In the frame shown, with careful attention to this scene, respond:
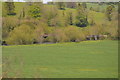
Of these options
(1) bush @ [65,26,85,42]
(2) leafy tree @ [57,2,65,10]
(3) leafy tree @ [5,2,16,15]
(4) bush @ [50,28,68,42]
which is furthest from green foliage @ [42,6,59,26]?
(3) leafy tree @ [5,2,16,15]

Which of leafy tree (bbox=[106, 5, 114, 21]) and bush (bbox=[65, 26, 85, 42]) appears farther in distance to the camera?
leafy tree (bbox=[106, 5, 114, 21])

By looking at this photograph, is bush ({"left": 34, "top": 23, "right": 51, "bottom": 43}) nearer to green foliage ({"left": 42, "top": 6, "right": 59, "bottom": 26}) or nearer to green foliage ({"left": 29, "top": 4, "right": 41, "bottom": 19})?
green foliage ({"left": 42, "top": 6, "right": 59, "bottom": 26})

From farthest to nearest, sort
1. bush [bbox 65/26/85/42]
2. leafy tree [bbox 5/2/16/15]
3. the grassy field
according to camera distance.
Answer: bush [bbox 65/26/85/42] < leafy tree [bbox 5/2/16/15] < the grassy field

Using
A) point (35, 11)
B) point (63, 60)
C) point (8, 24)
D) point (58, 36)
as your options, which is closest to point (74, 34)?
point (58, 36)

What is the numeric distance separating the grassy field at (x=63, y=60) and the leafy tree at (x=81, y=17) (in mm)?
520

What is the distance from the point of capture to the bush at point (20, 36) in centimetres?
532

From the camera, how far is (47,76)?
4.23m

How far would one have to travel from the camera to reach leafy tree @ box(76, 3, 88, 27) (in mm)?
5785

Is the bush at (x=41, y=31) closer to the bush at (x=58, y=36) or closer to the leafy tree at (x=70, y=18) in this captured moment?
the bush at (x=58, y=36)

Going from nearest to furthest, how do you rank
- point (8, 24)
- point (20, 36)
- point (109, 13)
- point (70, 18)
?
point (20, 36) < point (8, 24) < point (70, 18) < point (109, 13)

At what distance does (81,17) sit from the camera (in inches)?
234

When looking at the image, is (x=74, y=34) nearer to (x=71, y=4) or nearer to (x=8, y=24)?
(x=71, y=4)

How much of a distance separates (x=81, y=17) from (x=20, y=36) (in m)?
1.61

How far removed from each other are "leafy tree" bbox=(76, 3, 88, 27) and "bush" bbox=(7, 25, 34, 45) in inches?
46.9
